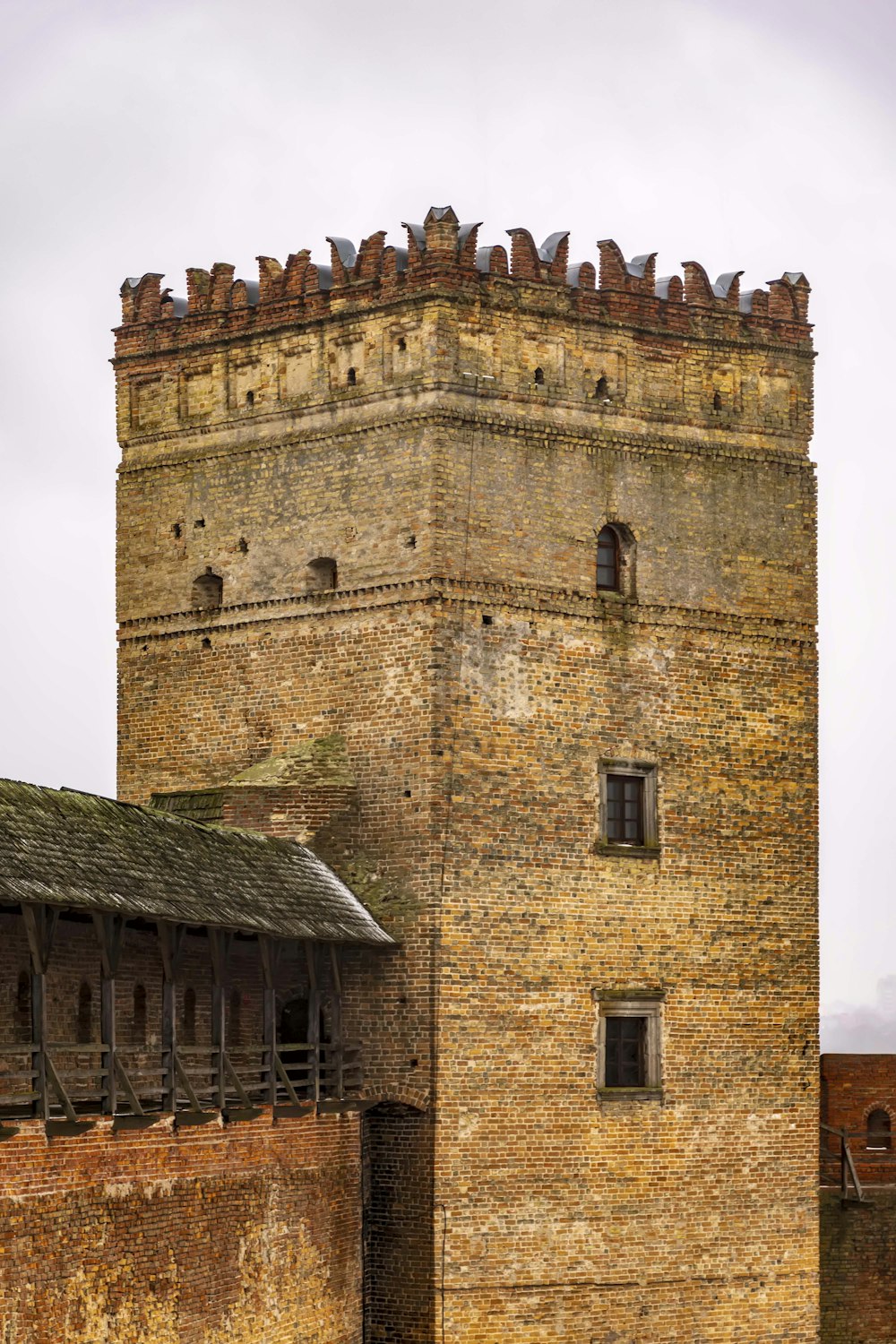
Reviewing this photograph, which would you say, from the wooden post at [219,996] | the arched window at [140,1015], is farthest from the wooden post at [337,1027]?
the arched window at [140,1015]

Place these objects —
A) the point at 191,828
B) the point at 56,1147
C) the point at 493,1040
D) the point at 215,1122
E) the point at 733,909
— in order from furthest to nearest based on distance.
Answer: the point at 733,909 < the point at 493,1040 < the point at 191,828 < the point at 215,1122 < the point at 56,1147

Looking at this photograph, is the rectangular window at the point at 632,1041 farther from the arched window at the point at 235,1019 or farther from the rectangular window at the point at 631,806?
the arched window at the point at 235,1019

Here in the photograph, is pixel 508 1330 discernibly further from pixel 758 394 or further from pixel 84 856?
pixel 758 394

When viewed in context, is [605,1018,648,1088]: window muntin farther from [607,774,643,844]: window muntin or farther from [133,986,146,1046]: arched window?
[133,986,146,1046]: arched window

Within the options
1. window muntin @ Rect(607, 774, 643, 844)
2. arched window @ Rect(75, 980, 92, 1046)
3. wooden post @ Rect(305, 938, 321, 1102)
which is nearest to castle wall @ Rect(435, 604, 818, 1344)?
window muntin @ Rect(607, 774, 643, 844)

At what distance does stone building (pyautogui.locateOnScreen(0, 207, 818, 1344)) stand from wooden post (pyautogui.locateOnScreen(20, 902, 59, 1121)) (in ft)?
19.8

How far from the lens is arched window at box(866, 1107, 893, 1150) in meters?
33.2

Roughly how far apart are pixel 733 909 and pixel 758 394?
5.92 metres

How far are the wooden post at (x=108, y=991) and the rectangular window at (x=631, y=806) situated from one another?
770 centimetres

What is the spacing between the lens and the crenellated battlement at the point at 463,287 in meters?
29.5

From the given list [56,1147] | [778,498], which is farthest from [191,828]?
[778,498]

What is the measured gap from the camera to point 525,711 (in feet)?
95.2

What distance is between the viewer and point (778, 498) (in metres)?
31.1

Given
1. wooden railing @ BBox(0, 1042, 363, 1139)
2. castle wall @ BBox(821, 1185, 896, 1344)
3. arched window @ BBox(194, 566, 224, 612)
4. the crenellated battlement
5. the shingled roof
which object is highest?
the crenellated battlement
